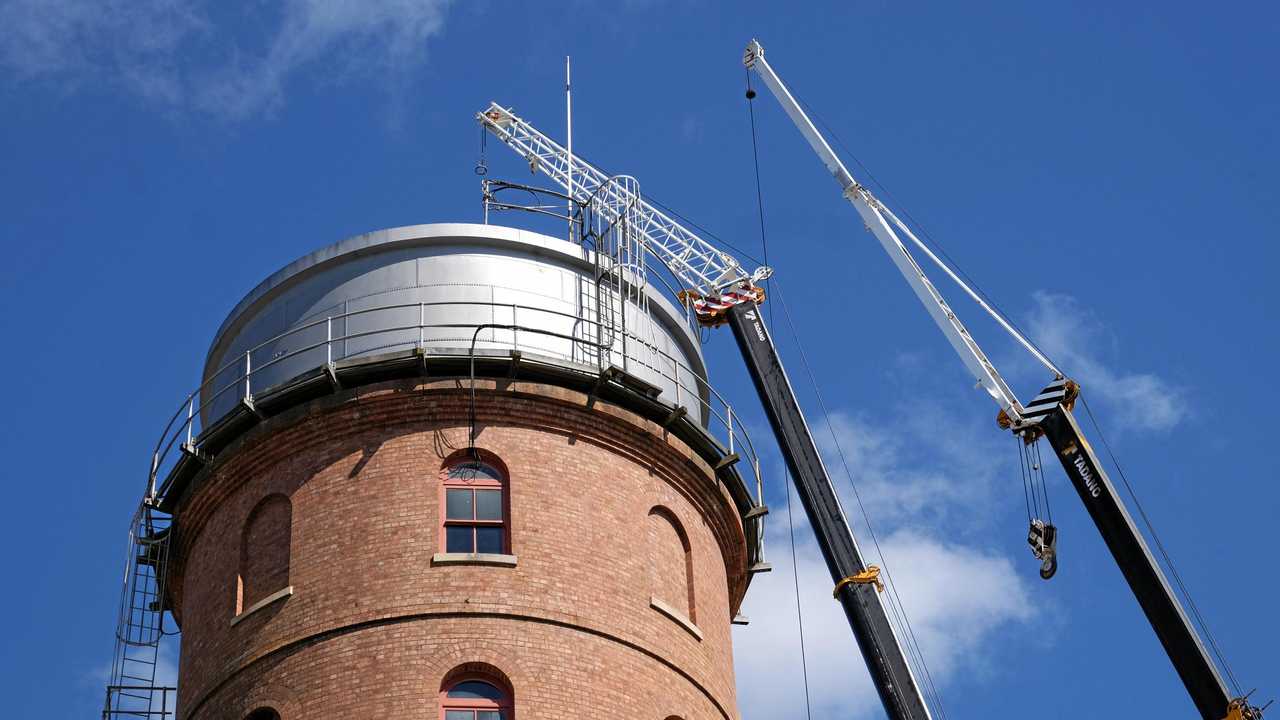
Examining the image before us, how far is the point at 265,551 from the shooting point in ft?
116

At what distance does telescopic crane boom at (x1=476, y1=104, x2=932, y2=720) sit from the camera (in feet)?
159

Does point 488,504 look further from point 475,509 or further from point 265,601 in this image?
point 265,601

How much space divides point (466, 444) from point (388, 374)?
210 centimetres

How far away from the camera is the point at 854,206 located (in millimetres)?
65188

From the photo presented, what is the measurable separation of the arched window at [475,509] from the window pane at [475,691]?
272 centimetres

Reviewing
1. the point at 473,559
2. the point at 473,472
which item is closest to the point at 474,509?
the point at 473,472

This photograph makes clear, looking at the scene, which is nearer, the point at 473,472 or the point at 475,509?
the point at 475,509

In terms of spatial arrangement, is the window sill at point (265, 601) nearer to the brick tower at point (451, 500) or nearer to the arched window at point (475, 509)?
the brick tower at point (451, 500)

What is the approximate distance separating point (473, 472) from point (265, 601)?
4.62 metres

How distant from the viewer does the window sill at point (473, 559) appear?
33719 mm

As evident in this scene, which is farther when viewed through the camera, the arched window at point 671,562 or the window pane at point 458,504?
the arched window at point 671,562

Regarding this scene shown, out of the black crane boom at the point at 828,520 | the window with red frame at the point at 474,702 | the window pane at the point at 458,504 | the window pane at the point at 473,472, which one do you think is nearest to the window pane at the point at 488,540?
the window pane at the point at 458,504

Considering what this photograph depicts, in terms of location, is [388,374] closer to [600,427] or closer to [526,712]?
[600,427]

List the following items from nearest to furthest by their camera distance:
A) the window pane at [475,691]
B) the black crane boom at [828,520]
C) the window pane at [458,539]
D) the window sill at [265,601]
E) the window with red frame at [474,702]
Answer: the window with red frame at [474,702], the window pane at [475,691], the window sill at [265,601], the window pane at [458,539], the black crane boom at [828,520]
